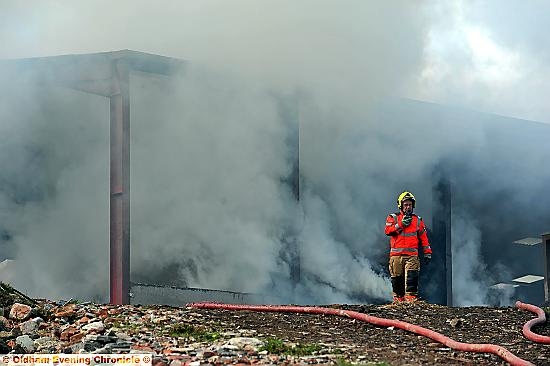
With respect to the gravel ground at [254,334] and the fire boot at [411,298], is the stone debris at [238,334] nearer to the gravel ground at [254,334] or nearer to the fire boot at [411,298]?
the gravel ground at [254,334]

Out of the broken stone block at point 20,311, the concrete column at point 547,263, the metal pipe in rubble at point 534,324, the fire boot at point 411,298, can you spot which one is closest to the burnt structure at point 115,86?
the fire boot at point 411,298

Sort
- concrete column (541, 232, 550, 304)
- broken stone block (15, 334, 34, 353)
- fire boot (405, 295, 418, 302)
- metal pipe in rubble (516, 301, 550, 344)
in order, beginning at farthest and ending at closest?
concrete column (541, 232, 550, 304), fire boot (405, 295, 418, 302), metal pipe in rubble (516, 301, 550, 344), broken stone block (15, 334, 34, 353)

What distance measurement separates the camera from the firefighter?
35.0 feet

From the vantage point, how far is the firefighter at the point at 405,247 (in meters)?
10.7

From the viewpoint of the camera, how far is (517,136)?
15430 mm

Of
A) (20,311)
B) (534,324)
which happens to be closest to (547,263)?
(534,324)


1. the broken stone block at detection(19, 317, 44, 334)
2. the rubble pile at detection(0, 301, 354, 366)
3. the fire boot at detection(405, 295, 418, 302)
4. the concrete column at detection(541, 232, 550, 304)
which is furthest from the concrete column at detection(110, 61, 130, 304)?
the concrete column at detection(541, 232, 550, 304)

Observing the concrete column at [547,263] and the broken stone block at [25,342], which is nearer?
the broken stone block at [25,342]

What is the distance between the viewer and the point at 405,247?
424 inches

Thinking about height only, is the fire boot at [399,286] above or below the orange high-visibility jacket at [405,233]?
below

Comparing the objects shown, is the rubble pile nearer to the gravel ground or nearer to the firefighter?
the gravel ground

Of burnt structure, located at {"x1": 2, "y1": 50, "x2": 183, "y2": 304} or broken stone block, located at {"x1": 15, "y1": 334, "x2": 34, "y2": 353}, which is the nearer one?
broken stone block, located at {"x1": 15, "y1": 334, "x2": 34, "y2": 353}

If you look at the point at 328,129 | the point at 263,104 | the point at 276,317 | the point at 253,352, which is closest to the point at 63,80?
the point at 263,104

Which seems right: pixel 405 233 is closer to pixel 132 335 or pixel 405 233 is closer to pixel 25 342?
pixel 132 335
